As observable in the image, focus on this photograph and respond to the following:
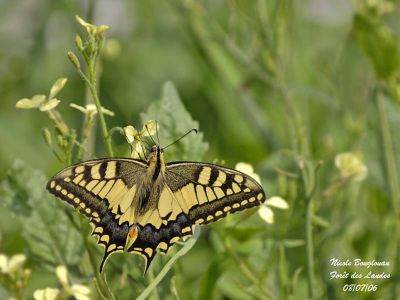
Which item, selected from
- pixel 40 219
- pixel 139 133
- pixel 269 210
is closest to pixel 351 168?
pixel 269 210

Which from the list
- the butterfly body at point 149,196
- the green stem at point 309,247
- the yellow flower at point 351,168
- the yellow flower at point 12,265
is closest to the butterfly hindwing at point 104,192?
the butterfly body at point 149,196

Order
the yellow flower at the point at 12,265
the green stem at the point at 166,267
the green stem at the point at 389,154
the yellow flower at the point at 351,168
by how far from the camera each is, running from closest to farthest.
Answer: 1. the green stem at the point at 166,267
2. the yellow flower at the point at 12,265
3. the yellow flower at the point at 351,168
4. the green stem at the point at 389,154

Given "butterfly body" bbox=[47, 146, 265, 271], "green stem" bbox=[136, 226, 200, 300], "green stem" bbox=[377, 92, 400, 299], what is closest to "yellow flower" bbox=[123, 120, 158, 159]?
"butterfly body" bbox=[47, 146, 265, 271]

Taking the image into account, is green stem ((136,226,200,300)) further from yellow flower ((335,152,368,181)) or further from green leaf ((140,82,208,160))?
yellow flower ((335,152,368,181))

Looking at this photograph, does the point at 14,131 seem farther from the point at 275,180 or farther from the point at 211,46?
the point at 275,180

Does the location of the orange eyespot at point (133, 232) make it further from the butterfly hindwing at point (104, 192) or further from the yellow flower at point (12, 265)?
the yellow flower at point (12, 265)

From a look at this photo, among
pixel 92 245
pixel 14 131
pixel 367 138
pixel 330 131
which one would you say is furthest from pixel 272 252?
pixel 14 131

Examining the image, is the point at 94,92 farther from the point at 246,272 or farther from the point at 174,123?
the point at 246,272
